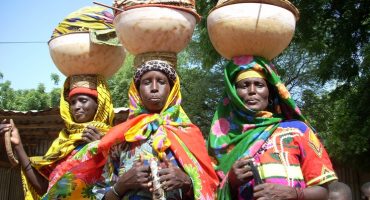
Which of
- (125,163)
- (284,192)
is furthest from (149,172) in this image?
(284,192)

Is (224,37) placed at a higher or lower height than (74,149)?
higher

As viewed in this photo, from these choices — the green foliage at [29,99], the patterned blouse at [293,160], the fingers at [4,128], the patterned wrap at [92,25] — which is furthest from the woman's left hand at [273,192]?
the green foliage at [29,99]

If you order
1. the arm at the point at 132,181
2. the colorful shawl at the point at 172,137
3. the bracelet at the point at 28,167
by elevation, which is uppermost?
the colorful shawl at the point at 172,137

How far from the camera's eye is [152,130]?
10.0ft

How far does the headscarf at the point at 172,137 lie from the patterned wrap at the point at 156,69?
0.05 m

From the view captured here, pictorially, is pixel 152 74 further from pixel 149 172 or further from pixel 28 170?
pixel 28 170

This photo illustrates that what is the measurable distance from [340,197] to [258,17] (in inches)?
63.5

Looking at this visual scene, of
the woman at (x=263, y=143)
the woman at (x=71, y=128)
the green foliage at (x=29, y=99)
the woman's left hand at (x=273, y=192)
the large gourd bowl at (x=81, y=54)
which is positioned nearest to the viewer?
the woman's left hand at (x=273, y=192)

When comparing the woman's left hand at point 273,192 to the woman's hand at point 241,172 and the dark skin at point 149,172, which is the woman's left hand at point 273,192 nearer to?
the woman's hand at point 241,172

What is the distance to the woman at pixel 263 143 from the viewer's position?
2727 millimetres

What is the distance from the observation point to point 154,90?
307cm

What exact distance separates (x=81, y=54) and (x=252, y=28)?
58.5 inches

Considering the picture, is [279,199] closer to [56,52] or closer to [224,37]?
[224,37]

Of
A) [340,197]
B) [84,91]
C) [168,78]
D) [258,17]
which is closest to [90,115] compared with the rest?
[84,91]
